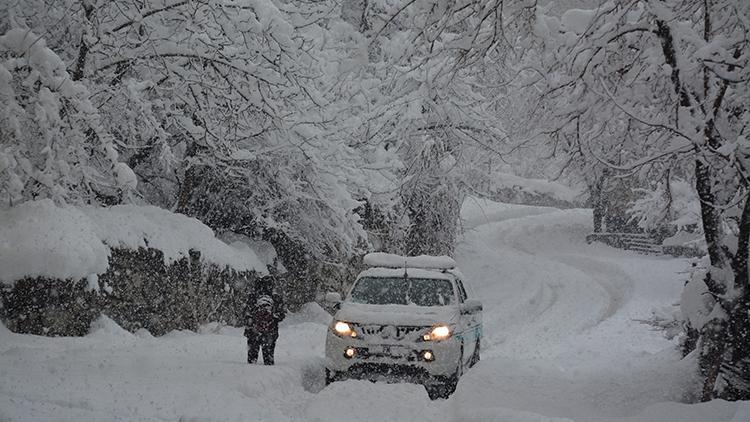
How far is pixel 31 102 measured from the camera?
963 centimetres

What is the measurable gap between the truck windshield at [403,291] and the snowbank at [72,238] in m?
3.99

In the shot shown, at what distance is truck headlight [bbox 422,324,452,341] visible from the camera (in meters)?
8.59

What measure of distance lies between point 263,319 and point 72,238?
304 centimetres

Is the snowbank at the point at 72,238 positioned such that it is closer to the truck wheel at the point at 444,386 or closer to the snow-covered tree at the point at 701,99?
the truck wheel at the point at 444,386

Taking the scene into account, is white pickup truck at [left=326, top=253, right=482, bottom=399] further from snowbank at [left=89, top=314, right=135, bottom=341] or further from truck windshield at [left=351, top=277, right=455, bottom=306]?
snowbank at [left=89, top=314, right=135, bottom=341]

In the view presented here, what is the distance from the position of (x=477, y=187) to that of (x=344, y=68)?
319 inches

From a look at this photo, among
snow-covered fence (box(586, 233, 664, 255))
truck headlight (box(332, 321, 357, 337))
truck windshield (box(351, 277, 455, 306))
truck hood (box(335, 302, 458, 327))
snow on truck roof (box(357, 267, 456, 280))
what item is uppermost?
snow-covered fence (box(586, 233, 664, 255))

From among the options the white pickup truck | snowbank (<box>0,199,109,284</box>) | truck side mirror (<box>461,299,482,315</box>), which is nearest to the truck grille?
the white pickup truck

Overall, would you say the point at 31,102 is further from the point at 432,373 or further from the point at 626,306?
the point at 626,306

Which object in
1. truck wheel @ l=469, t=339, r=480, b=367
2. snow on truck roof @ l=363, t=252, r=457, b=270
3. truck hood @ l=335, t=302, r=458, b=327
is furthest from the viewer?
snow on truck roof @ l=363, t=252, r=457, b=270

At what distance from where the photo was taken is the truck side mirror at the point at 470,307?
9382mm

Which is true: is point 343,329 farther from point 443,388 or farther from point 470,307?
point 470,307

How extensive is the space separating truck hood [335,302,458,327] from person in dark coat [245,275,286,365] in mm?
1100

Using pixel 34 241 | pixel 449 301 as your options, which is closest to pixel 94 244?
pixel 34 241
